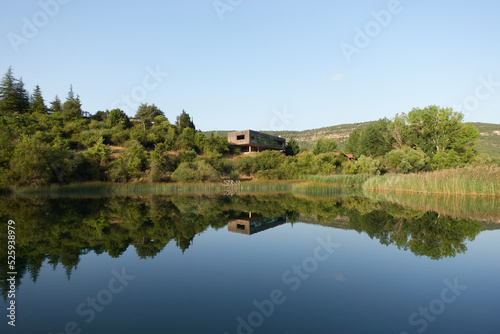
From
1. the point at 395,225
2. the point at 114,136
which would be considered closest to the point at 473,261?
the point at 395,225

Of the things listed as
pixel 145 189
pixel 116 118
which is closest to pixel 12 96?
pixel 116 118

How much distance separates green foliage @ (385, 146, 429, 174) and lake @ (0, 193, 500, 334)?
106 feet

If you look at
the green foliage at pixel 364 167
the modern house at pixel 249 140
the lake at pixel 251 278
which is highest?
the modern house at pixel 249 140

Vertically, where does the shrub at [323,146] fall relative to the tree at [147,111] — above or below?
below

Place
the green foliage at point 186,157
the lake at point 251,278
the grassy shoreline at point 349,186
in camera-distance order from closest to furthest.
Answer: the lake at point 251,278 < the grassy shoreline at point 349,186 < the green foliage at point 186,157

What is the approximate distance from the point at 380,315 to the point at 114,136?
142 feet

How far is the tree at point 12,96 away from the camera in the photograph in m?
45.2

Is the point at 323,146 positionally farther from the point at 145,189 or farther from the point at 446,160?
the point at 145,189

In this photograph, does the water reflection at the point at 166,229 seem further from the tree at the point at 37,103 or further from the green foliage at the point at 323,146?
the green foliage at the point at 323,146

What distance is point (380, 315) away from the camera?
4359mm

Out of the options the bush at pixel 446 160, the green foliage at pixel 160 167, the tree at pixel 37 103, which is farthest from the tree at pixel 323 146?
the tree at pixel 37 103

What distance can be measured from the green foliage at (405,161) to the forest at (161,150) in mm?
130

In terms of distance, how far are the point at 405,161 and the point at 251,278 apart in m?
40.8

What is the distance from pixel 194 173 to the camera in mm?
32125
